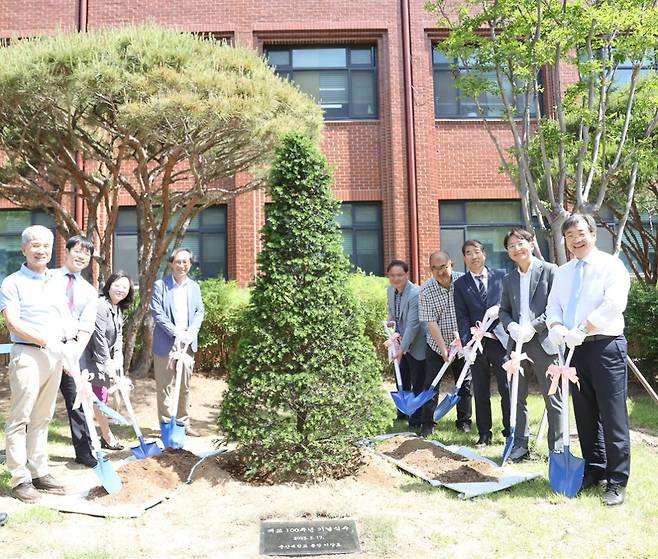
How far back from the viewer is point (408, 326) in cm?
679

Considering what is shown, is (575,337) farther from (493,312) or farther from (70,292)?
(70,292)

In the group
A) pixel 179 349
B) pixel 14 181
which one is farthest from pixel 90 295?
pixel 14 181

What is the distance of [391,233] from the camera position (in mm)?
13125

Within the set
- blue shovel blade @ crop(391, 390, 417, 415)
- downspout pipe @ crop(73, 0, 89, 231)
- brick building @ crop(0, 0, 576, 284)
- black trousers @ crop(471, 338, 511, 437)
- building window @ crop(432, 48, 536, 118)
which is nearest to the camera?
black trousers @ crop(471, 338, 511, 437)

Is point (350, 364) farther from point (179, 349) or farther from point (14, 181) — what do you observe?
point (14, 181)

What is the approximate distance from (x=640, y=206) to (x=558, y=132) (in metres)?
6.26

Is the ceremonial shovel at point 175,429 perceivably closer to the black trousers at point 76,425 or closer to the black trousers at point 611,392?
the black trousers at point 76,425

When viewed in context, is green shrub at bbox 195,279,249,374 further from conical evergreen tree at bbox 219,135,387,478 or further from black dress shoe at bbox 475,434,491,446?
conical evergreen tree at bbox 219,135,387,478

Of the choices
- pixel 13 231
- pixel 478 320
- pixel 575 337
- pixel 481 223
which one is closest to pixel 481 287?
pixel 478 320

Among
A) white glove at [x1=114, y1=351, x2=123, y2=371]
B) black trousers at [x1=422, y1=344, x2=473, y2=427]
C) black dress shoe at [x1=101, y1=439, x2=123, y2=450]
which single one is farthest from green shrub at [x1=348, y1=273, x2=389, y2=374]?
black dress shoe at [x1=101, y1=439, x2=123, y2=450]

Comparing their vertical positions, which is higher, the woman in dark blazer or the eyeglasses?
the eyeglasses

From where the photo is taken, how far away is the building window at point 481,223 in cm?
1348

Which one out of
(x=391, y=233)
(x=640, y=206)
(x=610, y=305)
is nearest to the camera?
(x=610, y=305)

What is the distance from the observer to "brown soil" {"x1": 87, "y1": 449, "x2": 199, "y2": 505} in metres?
4.38
